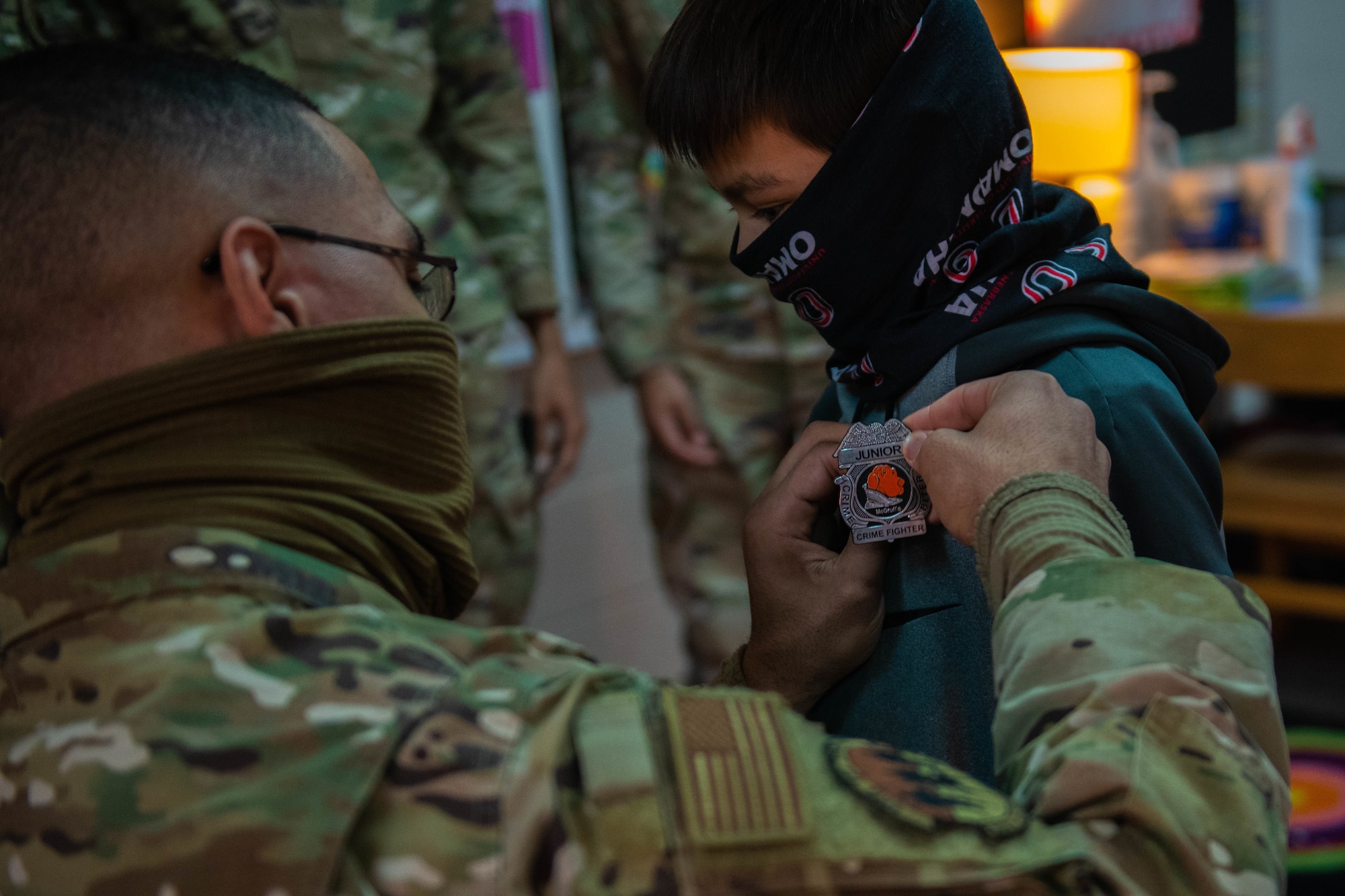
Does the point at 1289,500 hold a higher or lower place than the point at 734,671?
lower

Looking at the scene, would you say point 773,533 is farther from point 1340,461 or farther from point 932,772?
point 1340,461

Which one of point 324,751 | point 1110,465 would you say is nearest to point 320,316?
point 324,751

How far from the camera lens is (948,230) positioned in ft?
2.88

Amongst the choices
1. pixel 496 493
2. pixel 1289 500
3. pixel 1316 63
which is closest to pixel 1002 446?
pixel 496 493

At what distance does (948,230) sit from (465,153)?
1.10m

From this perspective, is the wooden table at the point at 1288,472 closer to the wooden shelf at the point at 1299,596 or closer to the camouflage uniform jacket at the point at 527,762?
the wooden shelf at the point at 1299,596

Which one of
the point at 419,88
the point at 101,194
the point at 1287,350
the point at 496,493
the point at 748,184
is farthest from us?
the point at 1287,350

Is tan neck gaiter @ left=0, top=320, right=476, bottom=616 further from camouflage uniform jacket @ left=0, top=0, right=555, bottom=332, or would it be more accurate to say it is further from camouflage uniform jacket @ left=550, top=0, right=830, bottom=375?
camouflage uniform jacket @ left=550, top=0, right=830, bottom=375

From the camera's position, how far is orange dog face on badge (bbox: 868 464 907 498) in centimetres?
84

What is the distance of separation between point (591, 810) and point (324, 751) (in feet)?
0.46

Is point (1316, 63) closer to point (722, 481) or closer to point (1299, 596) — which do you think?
point (1299, 596)

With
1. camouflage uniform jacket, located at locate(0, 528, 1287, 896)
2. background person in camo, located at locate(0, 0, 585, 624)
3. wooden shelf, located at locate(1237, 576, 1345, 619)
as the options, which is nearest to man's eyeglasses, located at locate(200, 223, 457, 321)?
camouflage uniform jacket, located at locate(0, 528, 1287, 896)

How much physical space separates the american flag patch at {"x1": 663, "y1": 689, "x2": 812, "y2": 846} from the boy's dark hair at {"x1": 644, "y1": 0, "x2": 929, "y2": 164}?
1.66ft

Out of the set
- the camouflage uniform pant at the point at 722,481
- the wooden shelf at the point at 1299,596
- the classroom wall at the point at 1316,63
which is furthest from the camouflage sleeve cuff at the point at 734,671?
the classroom wall at the point at 1316,63
